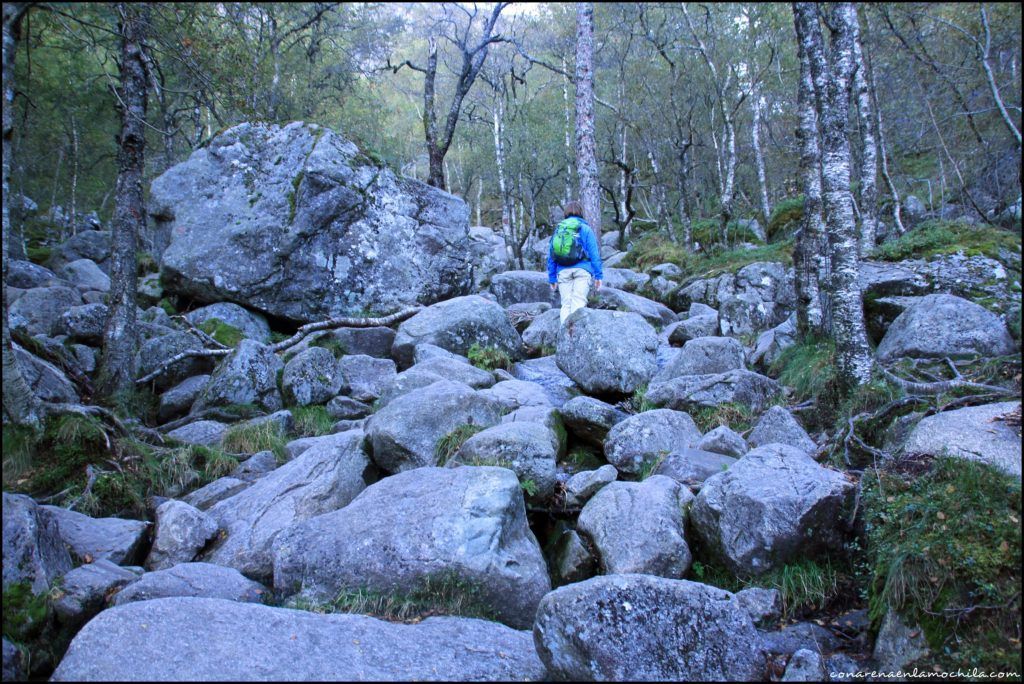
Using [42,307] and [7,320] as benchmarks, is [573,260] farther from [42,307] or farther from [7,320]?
[42,307]

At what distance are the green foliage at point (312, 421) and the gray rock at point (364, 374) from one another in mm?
673

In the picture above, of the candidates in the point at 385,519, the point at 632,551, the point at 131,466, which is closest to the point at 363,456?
the point at 385,519

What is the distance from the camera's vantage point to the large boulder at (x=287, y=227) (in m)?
12.7

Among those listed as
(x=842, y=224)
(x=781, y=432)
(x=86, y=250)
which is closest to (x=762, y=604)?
(x=781, y=432)

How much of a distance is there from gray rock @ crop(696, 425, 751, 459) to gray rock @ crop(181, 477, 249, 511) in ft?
17.2

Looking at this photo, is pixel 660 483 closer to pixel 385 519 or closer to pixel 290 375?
pixel 385 519

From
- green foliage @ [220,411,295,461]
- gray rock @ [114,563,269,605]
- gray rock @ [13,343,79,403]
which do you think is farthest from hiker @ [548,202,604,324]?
gray rock @ [13,343,79,403]

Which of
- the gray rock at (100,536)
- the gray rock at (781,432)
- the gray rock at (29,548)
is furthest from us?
the gray rock at (781,432)

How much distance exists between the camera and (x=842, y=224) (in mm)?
7137

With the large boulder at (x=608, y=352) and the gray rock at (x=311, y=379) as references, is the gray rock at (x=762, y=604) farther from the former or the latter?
the gray rock at (x=311, y=379)

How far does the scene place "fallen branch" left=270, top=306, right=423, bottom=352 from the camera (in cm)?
1204

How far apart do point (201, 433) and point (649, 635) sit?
7132 mm

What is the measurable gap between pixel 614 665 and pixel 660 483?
2384 mm

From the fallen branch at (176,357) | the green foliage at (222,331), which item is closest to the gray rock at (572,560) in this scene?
the fallen branch at (176,357)
